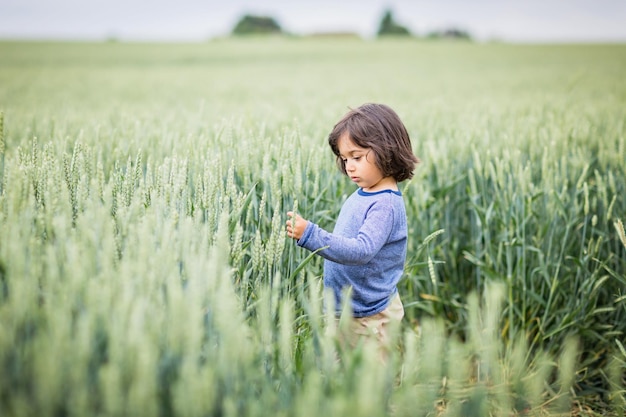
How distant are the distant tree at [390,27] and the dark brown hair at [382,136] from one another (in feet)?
179

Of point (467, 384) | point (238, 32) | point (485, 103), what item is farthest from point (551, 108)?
point (238, 32)

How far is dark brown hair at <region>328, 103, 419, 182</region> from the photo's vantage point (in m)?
1.88

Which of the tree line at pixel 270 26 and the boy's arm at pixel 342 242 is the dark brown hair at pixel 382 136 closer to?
the boy's arm at pixel 342 242

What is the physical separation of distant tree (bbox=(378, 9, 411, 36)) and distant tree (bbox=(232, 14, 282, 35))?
1030 cm

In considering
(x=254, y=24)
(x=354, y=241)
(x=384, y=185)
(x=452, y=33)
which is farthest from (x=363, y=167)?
(x=254, y=24)

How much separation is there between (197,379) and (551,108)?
4637 millimetres

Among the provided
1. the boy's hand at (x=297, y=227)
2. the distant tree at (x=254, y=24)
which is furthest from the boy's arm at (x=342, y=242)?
the distant tree at (x=254, y=24)

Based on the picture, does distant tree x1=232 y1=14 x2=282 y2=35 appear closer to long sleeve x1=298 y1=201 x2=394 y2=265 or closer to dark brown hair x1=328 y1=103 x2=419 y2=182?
dark brown hair x1=328 y1=103 x2=419 y2=182

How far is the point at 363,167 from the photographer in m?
1.87

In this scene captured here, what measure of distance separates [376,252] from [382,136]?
1.37ft

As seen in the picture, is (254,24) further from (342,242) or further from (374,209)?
(342,242)

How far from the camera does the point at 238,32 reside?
54.0 meters

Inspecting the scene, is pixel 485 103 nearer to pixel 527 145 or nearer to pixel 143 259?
pixel 527 145

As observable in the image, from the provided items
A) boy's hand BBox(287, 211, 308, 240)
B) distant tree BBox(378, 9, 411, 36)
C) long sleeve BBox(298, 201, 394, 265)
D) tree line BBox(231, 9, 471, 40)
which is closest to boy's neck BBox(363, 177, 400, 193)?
long sleeve BBox(298, 201, 394, 265)
